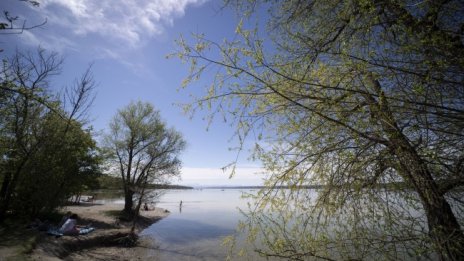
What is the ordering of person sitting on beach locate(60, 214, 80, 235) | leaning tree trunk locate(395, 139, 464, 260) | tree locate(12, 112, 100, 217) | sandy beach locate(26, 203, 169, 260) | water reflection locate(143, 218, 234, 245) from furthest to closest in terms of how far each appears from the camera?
water reflection locate(143, 218, 234, 245) < person sitting on beach locate(60, 214, 80, 235) < tree locate(12, 112, 100, 217) < sandy beach locate(26, 203, 169, 260) < leaning tree trunk locate(395, 139, 464, 260)

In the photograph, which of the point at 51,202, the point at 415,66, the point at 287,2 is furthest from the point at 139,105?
the point at 415,66

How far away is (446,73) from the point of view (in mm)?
2574

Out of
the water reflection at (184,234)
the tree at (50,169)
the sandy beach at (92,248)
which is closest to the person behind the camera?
the sandy beach at (92,248)

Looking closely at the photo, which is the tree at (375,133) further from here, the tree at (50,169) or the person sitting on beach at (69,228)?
the person sitting on beach at (69,228)

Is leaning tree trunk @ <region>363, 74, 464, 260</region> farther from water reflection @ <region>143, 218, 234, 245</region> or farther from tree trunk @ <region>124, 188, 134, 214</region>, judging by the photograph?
tree trunk @ <region>124, 188, 134, 214</region>

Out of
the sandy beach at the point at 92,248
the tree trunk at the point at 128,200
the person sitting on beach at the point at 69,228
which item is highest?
the tree trunk at the point at 128,200

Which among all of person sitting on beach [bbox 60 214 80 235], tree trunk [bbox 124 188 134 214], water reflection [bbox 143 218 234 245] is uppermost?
tree trunk [bbox 124 188 134 214]

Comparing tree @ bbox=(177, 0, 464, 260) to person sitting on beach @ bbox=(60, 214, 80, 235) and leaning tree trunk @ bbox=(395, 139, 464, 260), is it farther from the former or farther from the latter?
person sitting on beach @ bbox=(60, 214, 80, 235)

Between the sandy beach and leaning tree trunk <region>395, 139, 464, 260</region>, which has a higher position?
leaning tree trunk <region>395, 139, 464, 260</region>

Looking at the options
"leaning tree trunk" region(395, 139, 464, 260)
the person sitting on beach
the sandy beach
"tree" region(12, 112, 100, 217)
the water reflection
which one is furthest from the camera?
the water reflection

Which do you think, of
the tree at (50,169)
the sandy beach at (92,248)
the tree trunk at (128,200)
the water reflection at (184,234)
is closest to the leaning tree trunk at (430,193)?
the sandy beach at (92,248)

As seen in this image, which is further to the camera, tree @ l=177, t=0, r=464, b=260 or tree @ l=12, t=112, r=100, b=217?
tree @ l=12, t=112, r=100, b=217

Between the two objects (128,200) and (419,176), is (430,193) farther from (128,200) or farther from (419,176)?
(128,200)

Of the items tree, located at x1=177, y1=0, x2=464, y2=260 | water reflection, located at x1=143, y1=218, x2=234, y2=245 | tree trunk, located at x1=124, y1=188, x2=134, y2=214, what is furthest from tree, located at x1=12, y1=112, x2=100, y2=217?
tree, located at x1=177, y1=0, x2=464, y2=260
